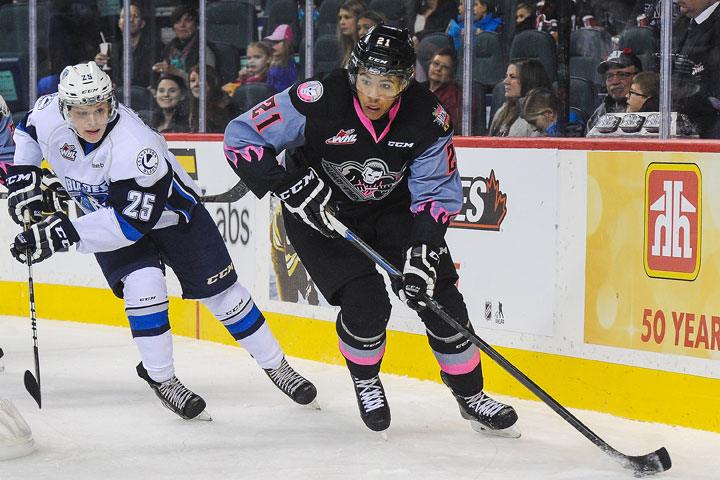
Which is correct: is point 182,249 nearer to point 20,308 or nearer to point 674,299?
point 674,299

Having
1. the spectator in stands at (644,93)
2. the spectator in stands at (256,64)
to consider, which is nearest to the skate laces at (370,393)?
the spectator in stands at (644,93)

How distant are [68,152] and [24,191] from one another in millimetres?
384

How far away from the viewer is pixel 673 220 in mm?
3459

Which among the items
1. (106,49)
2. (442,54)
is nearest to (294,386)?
(442,54)

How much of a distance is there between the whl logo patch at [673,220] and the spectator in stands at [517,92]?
635mm

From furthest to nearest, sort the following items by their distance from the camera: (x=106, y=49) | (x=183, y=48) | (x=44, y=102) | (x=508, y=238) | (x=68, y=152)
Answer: (x=106, y=49), (x=183, y=48), (x=508, y=238), (x=44, y=102), (x=68, y=152)

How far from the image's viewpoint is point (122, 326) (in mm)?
5680

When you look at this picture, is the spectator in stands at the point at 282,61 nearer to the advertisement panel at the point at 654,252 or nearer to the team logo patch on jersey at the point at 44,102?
the team logo patch on jersey at the point at 44,102

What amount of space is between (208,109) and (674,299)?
2702 millimetres

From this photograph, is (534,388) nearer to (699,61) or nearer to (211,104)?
(699,61)

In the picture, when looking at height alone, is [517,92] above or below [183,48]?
below

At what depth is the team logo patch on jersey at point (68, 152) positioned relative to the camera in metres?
3.55

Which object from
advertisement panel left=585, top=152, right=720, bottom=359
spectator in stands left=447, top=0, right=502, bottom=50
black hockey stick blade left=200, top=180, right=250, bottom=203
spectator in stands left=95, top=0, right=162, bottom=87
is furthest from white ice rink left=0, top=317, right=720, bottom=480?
spectator in stands left=95, top=0, right=162, bottom=87

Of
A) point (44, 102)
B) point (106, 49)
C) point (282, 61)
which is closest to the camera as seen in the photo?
point (44, 102)
